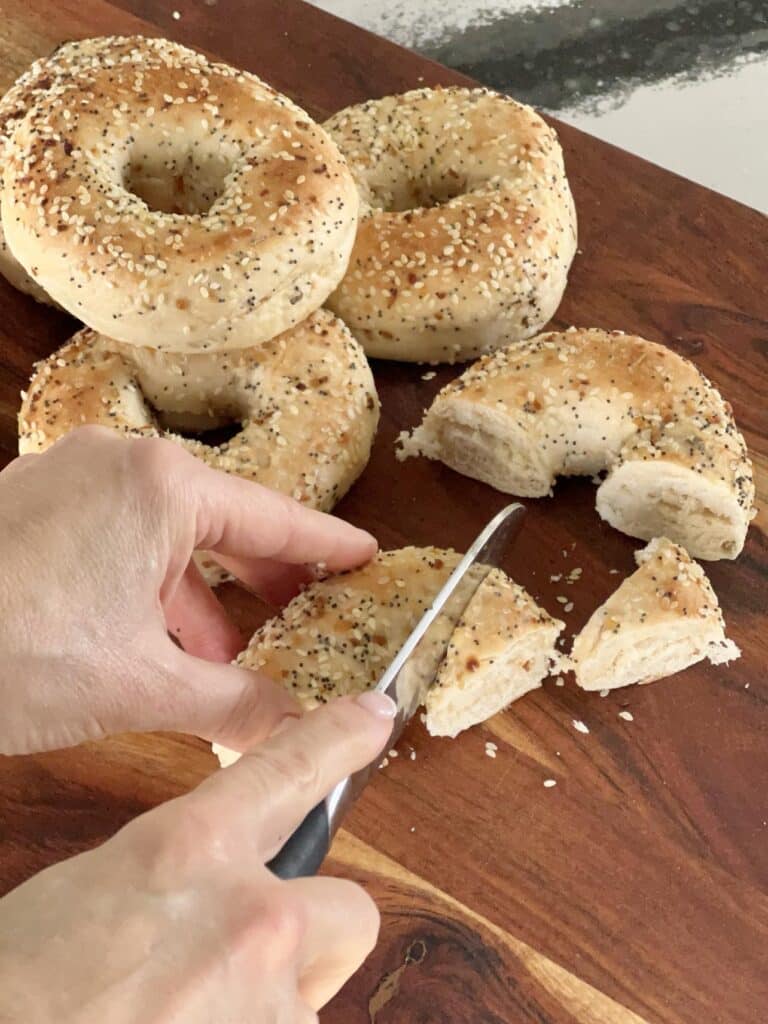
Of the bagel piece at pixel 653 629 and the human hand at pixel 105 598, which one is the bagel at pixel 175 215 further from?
the bagel piece at pixel 653 629

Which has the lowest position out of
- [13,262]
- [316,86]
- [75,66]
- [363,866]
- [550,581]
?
[363,866]

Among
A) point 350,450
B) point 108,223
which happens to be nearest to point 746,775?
point 350,450

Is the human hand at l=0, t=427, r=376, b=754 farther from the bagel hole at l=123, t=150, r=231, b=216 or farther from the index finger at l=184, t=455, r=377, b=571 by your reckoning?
the bagel hole at l=123, t=150, r=231, b=216

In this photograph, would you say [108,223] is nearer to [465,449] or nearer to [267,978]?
[465,449]

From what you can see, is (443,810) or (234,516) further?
(443,810)

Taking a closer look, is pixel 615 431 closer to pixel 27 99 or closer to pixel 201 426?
pixel 201 426

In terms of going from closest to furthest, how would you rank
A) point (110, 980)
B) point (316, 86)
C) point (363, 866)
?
point (110, 980), point (363, 866), point (316, 86)
